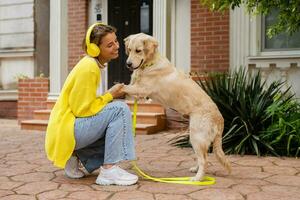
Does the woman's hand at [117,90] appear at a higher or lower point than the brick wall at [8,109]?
higher

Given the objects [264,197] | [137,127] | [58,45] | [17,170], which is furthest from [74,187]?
[58,45]

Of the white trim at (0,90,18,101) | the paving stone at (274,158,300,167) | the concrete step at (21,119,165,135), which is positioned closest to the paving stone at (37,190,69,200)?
the paving stone at (274,158,300,167)

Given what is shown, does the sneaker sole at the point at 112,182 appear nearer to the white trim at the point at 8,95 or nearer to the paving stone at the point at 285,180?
the paving stone at the point at 285,180

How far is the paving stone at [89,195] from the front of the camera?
3189 mm

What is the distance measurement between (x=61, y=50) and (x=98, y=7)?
1612mm

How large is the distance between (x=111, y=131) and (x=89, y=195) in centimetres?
56

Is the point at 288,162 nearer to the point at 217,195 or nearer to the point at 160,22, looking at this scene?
the point at 217,195

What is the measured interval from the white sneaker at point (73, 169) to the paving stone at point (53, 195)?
45 cm

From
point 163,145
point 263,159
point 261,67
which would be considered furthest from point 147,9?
point 263,159

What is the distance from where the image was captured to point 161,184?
11.8 ft

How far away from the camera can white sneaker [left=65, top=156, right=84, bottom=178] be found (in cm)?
382

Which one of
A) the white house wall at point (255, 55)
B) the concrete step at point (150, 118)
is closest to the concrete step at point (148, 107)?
the concrete step at point (150, 118)

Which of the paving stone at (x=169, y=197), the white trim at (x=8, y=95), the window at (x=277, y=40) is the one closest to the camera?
the paving stone at (x=169, y=197)

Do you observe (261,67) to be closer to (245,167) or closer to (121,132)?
(245,167)
